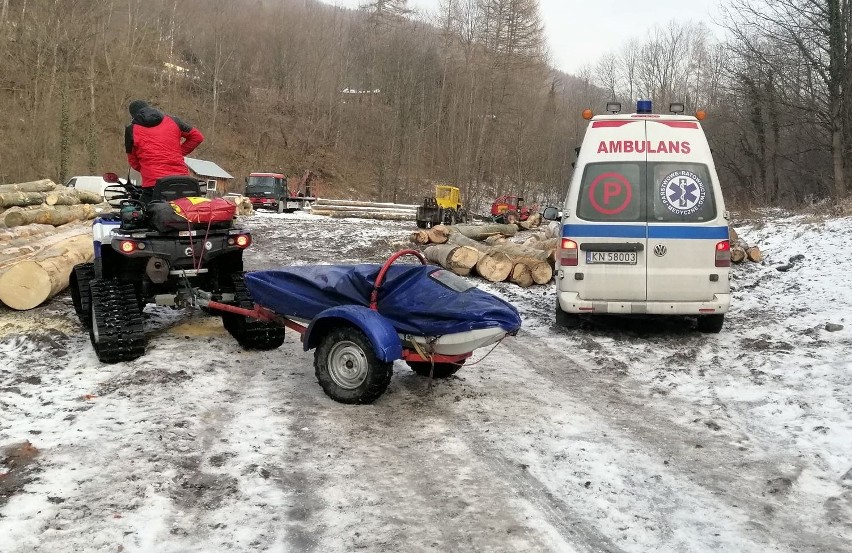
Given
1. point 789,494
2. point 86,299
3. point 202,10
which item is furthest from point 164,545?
point 202,10

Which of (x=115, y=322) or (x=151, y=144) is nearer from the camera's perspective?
(x=115, y=322)

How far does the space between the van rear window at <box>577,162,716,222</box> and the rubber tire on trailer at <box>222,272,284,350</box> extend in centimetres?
375

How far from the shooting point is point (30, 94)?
132 ft

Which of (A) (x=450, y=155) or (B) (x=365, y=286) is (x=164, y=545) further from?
(A) (x=450, y=155)

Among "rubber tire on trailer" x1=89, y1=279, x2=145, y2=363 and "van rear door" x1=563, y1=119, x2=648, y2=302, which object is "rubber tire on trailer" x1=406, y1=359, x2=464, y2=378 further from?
"rubber tire on trailer" x1=89, y1=279, x2=145, y2=363

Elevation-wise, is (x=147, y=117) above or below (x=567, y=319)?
above

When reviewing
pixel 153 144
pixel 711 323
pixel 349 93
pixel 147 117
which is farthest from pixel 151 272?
pixel 349 93

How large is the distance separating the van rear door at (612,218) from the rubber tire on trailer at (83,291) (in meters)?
5.26

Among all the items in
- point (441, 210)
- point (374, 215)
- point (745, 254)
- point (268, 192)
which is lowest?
point (745, 254)

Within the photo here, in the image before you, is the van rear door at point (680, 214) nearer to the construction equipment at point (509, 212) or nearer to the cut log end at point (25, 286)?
the cut log end at point (25, 286)

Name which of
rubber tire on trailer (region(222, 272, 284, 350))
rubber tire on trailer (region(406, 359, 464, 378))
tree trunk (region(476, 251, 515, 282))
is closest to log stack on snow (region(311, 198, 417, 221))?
tree trunk (region(476, 251, 515, 282))

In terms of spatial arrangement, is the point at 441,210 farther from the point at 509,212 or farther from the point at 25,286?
the point at 25,286

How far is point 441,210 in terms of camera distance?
29109mm

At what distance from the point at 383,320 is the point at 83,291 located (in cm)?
376
